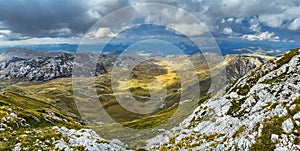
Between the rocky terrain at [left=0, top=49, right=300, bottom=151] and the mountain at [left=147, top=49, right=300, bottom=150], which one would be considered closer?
the mountain at [left=147, top=49, right=300, bottom=150]

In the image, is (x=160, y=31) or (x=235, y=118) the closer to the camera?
(x=235, y=118)

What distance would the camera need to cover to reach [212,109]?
82688 mm

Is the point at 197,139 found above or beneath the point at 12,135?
beneath

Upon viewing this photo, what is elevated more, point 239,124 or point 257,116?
point 257,116

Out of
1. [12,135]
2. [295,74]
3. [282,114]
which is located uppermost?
[295,74]

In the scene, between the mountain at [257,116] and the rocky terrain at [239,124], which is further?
the rocky terrain at [239,124]

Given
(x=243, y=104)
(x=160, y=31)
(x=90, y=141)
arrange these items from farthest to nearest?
(x=160, y=31) → (x=243, y=104) → (x=90, y=141)

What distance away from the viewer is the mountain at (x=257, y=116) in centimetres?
4381

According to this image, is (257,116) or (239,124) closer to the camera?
(257,116)

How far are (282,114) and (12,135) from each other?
56.2m

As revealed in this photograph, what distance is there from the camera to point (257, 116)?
171 ft

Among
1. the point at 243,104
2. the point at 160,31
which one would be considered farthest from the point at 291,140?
the point at 160,31

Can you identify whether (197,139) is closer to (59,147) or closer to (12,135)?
(59,147)

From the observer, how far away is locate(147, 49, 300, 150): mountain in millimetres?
43812
